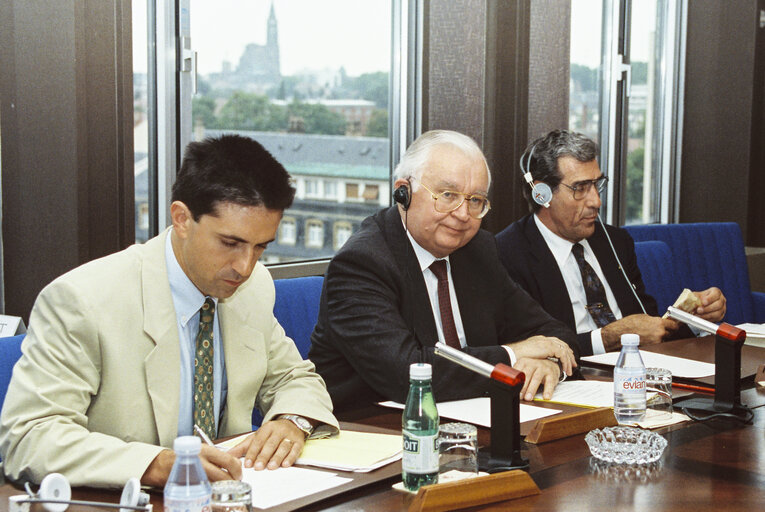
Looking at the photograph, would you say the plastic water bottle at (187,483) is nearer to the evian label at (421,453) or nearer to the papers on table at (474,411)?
the evian label at (421,453)

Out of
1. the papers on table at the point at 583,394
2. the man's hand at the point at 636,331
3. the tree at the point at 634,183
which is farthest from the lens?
the tree at the point at 634,183

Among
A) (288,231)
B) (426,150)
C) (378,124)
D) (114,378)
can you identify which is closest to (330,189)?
(288,231)

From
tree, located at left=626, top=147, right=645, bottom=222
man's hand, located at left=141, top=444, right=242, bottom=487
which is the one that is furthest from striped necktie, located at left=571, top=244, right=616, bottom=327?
tree, located at left=626, top=147, right=645, bottom=222

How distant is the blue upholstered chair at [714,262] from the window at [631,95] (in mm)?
803

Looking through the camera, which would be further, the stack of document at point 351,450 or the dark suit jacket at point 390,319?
the dark suit jacket at point 390,319

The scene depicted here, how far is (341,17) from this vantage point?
3775 millimetres

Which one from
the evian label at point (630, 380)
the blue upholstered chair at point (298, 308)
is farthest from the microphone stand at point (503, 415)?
the blue upholstered chair at point (298, 308)

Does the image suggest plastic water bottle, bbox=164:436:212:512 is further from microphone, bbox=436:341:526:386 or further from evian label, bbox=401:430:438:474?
microphone, bbox=436:341:526:386

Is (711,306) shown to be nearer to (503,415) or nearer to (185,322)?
(503,415)

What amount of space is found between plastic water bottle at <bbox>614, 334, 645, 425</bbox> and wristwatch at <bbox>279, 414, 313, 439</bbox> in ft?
2.24

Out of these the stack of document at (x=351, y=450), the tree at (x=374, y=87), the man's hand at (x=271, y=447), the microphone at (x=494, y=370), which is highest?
the tree at (x=374, y=87)

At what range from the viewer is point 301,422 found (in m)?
1.83

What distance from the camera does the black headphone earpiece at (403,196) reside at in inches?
99.7

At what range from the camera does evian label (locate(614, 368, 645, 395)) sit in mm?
1978
